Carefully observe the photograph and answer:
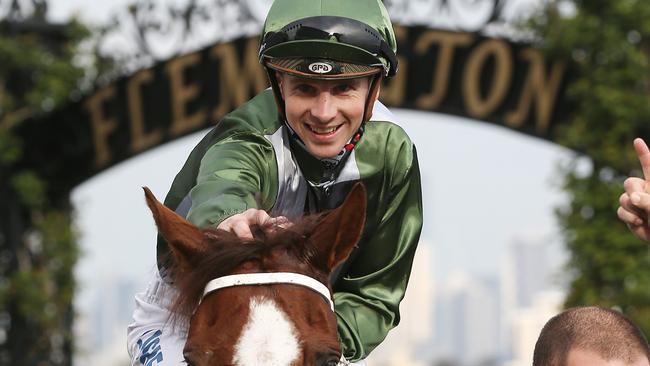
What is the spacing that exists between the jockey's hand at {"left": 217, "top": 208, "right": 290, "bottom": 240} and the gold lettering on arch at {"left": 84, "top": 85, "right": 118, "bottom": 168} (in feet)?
35.9

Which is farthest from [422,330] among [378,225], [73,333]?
[378,225]

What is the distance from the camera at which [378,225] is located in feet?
17.5

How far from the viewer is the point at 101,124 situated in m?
15.3

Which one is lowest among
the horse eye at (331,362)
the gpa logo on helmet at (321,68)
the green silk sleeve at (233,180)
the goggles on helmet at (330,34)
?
the horse eye at (331,362)

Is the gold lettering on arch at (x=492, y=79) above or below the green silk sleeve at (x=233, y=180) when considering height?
below

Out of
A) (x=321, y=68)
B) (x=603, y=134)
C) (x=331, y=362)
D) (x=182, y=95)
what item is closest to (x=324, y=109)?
(x=321, y=68)

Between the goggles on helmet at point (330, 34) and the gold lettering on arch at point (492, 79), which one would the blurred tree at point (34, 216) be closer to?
the gold lettering on arch at point (492, 79)

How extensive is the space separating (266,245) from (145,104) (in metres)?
11.0

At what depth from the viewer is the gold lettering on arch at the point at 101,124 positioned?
15195 millimetres

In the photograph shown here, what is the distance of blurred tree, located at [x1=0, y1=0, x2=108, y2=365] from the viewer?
14.6 metres

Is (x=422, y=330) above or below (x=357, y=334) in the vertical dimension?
below

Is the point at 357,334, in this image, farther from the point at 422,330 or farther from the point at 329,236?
the point at 422,330

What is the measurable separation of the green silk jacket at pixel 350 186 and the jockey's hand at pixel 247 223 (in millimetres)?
617

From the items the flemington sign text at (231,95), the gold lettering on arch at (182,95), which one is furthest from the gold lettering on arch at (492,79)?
the gold lettering on arch at (182,95)
